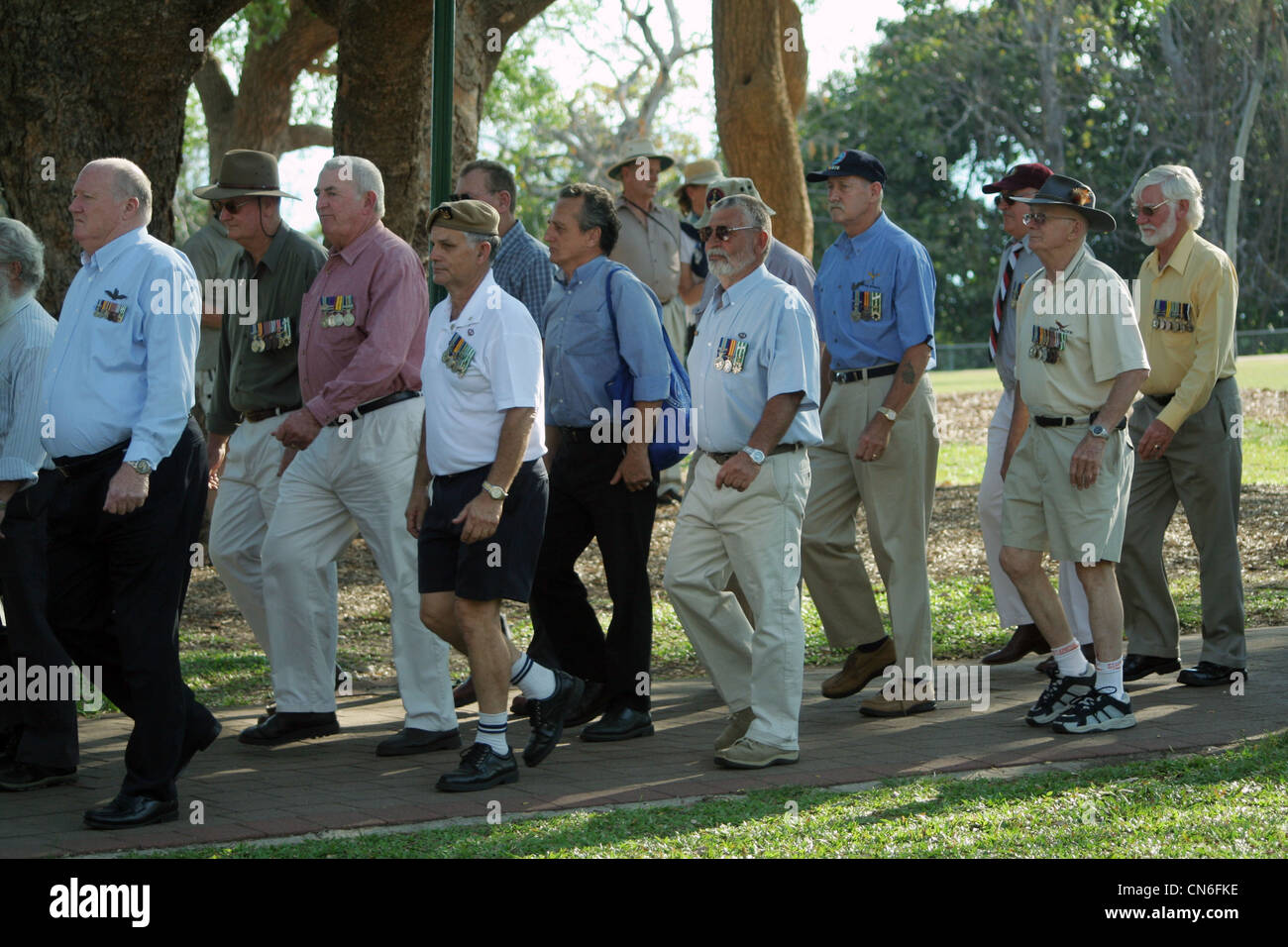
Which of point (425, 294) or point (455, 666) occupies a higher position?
point (425, 294)

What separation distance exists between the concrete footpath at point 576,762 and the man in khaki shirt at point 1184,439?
26cm

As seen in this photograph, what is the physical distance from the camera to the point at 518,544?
6.52 m

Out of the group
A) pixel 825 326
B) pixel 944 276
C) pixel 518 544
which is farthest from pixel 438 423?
pixel 944 276

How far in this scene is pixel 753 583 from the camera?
6754mm

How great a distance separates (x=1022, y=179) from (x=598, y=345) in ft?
7.50

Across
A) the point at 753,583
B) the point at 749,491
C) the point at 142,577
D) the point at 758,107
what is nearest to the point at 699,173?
the point at 758,107

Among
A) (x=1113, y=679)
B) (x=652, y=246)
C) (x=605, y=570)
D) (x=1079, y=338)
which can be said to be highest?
(x=652, y=246)

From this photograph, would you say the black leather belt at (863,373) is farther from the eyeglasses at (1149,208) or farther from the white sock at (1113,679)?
the white sock at (1113,679)

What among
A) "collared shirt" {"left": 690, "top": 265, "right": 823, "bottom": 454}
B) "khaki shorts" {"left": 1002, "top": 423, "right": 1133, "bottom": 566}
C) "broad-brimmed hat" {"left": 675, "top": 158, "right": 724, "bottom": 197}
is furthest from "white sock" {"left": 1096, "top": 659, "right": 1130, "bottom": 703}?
"broad-brimmed hat" {"left": 675, "top": 158, "right": 724, "bottom": 197}

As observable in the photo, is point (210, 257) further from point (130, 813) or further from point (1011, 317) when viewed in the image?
point (130, 813)

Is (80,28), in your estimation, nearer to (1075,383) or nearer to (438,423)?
(438,423)

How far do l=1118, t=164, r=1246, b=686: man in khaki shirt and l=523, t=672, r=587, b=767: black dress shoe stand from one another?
2.99m

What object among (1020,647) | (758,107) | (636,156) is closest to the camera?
(1020,647)
